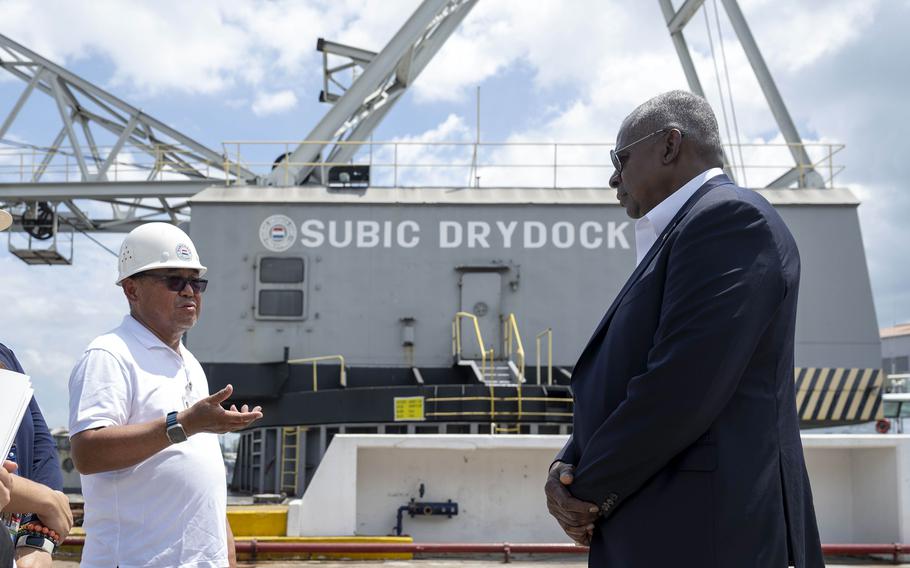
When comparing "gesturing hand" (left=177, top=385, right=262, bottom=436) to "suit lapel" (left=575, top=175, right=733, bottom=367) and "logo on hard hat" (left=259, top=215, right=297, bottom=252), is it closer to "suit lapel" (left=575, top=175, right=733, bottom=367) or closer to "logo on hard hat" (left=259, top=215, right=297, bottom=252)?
"suit lapel" (left=575, top=175, right=733, bottom=367)

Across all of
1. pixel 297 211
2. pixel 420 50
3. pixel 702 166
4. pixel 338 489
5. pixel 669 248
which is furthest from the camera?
pixel 420 50

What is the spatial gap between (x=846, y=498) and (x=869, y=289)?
20.9 ft

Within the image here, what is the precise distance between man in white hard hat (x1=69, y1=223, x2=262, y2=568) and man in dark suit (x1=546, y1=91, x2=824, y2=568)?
109 cm

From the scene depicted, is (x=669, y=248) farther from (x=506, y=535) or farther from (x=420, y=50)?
(x=420, y=50)

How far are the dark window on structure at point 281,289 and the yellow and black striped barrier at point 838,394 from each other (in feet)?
22.5

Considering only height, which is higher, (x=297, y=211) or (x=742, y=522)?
(x=297, y=211)

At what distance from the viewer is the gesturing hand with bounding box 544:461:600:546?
7.59 feet

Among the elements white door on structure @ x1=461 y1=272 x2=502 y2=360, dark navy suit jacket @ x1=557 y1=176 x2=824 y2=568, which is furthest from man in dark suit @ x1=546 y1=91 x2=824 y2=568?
white door on structure @ x1=461 y1=272 x2=502 y2=360

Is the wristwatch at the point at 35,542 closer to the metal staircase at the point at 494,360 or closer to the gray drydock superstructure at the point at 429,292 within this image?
the metal staircase at the point at 494,360

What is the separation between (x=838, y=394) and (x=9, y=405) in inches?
476

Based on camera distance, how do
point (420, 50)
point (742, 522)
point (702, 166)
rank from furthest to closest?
1. point (420, 50)
2. point (702, 166)
3. point (742, 522)

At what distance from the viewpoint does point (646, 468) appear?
218cm

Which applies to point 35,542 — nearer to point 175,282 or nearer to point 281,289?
point 175,282

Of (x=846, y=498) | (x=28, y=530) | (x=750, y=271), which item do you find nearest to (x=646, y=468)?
(x=750, y=271)
